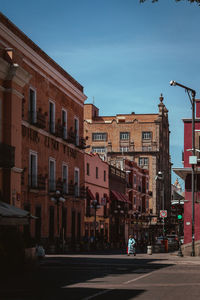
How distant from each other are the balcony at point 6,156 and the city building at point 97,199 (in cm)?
2826

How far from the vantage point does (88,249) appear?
55.2 m

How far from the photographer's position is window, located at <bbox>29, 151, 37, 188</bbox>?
45.1 meters

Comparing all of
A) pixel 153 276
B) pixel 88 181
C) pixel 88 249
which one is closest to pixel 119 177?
pixel 88 181

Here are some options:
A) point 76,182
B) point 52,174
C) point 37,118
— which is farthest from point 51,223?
point 37,118

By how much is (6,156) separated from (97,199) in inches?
1607

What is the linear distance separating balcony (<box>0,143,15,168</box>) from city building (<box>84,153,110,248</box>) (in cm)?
2826

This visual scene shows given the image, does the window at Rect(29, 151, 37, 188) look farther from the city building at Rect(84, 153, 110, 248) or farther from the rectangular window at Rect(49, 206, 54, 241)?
the city building at Rect(84, 153, 110, 248)

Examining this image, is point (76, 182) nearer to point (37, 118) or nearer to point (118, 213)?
point (37, 118)

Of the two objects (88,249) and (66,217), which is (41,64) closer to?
(66,217)

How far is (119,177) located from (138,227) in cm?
1937

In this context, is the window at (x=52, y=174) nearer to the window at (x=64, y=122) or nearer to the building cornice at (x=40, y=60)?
the window at (x=64, y=122)

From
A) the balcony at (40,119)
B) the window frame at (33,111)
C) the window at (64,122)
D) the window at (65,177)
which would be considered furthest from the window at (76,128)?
the window frame at (33,111)

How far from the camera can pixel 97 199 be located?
71000mm

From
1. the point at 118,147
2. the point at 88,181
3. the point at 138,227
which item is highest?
→ the point at 118,147
